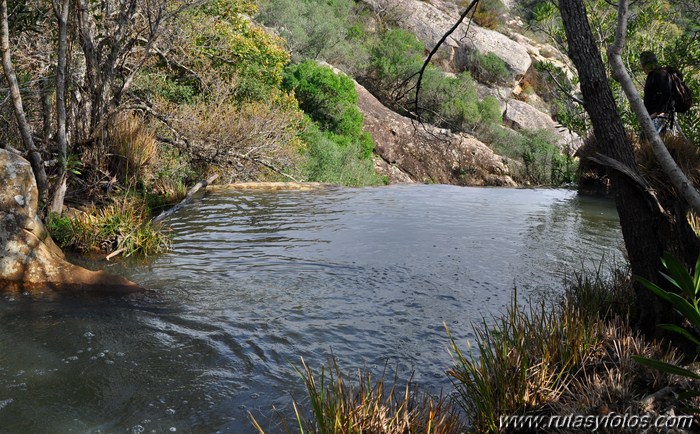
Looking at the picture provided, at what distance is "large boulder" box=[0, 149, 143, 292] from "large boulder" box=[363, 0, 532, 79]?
112ft

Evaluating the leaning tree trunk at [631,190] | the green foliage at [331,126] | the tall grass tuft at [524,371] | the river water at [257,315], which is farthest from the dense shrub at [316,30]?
the tall grass tuft at [524,371]

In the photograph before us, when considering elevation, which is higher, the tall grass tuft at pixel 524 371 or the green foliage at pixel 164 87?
the green foliage at pixel 164 87

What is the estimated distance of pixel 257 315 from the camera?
584 centimetres

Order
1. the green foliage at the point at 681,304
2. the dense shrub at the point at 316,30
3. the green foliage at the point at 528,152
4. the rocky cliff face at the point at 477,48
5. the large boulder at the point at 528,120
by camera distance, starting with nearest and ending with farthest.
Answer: the green foliage at the point at 681,304 → the dense shrub at the point at 316,30 → the green foliage at the point at 528,152 → the large boulder at the point at 528,120 → the rocky cliff face at the point at 477,48

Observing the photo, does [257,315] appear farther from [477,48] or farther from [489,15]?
[489,15]

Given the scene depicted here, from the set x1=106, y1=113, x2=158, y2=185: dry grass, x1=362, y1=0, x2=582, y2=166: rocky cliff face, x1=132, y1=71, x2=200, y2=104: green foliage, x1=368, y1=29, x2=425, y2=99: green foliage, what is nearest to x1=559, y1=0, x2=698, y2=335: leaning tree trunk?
x1=106, y1=113, x2=158, y2=185: dry grass

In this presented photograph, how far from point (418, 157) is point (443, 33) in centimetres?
1543

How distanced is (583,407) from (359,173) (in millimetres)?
20703

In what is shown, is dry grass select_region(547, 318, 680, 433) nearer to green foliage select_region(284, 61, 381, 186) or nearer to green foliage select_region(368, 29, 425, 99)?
green foliage select_region(284, 61, 381, 186)

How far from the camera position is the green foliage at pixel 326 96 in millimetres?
23766

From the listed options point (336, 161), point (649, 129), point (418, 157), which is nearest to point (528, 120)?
point (418, 157)

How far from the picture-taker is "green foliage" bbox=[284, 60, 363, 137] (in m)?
23.8

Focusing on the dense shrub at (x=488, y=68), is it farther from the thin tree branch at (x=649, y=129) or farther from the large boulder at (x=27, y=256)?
the thin tree branch at (x=649, y=129)

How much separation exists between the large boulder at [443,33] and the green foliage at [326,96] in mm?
14736
